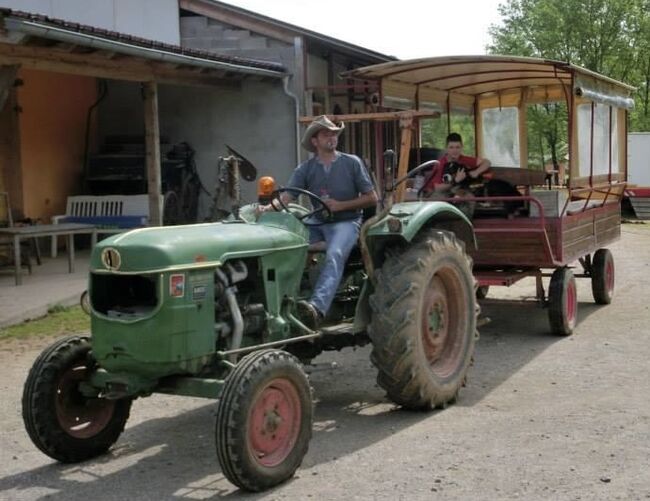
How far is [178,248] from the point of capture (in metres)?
4.40

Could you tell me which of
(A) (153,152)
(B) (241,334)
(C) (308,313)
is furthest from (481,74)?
(B) (241,334)

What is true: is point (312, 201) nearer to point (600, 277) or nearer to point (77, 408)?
point (77, 408)

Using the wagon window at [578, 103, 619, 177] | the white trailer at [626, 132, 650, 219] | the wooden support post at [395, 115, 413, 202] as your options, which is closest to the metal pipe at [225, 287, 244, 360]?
the wooden support post at [395, 115, 413, 202]

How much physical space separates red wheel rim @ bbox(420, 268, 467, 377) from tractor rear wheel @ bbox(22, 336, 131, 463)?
1.87m

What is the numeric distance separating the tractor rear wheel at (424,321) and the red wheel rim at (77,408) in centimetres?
153

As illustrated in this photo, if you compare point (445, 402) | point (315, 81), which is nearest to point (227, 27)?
point (315, 81)

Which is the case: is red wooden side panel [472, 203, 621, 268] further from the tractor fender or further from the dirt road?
the tractor fender

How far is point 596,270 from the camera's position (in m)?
9.62

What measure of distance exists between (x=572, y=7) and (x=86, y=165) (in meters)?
23.0

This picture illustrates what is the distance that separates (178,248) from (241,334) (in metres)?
0.58

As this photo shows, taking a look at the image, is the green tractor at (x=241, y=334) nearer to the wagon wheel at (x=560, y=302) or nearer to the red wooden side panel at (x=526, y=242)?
the red wooden side panel at (x=526, y=242)

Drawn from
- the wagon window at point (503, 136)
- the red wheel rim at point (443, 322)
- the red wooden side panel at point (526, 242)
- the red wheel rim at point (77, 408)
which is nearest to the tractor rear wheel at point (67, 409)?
the red wheel rim at point (77, 408)

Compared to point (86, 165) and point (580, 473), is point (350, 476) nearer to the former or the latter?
point (580, 473)

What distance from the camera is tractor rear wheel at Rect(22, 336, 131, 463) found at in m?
4.66
